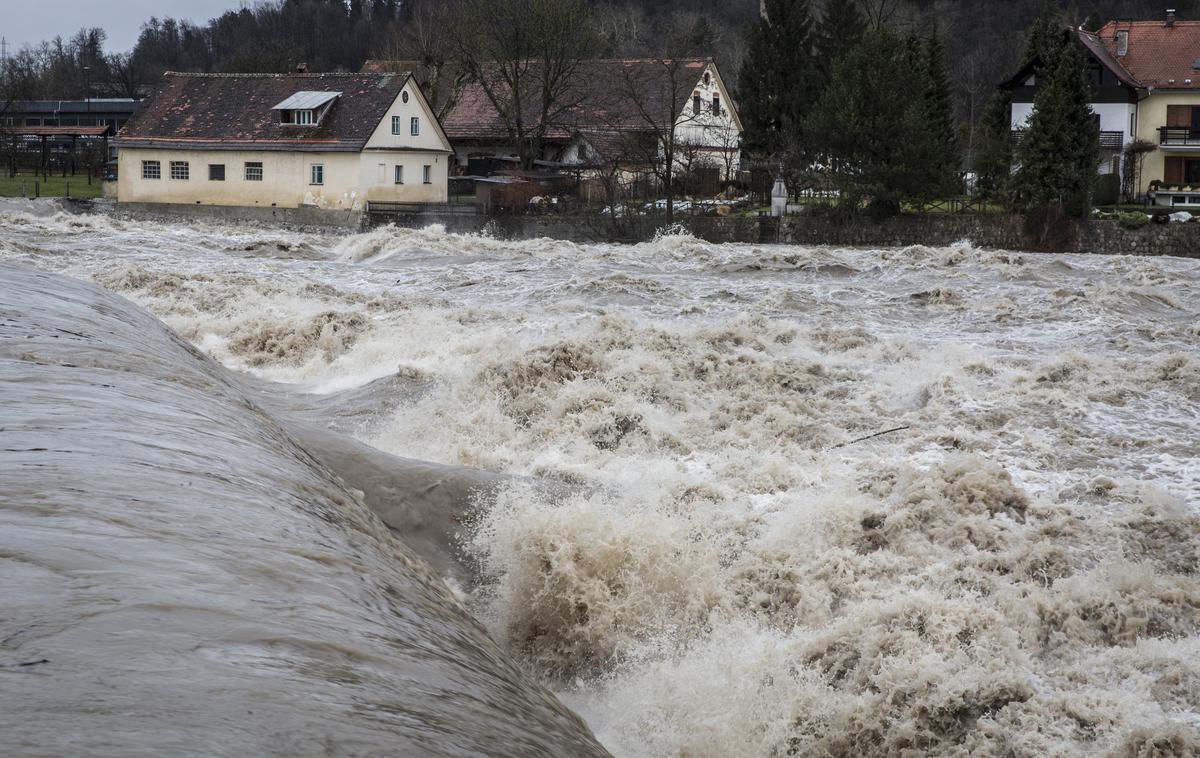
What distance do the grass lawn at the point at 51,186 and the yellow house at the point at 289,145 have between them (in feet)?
17.6

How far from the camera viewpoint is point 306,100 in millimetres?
48750

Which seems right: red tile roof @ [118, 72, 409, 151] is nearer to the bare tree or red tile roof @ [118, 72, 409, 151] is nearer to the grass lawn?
the bare tree

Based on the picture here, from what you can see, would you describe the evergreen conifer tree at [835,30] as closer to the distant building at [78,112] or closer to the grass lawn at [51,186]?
the grass lawn at [51,186]

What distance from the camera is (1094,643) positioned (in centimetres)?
738

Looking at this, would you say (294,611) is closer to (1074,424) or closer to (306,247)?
(1074,424)

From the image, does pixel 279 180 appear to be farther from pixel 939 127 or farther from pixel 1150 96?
pixel 1150 96

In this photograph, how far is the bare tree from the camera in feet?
170

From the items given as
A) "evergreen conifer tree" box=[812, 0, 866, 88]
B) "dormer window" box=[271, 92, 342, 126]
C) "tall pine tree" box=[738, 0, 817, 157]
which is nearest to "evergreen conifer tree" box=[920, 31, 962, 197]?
"evergreen conifer tree" box=[812, 0, 866, 88]

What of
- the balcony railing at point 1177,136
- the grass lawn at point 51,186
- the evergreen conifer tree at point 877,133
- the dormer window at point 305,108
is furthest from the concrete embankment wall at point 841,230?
the balcony railing at point 1177,136

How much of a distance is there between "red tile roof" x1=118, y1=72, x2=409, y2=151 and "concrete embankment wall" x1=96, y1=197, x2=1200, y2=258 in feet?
11.4

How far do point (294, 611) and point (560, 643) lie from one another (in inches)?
141

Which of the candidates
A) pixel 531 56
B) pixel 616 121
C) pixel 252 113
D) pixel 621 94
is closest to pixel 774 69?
pixel 621 94

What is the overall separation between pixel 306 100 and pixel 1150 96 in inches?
1334

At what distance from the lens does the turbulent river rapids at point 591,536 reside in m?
3.76
